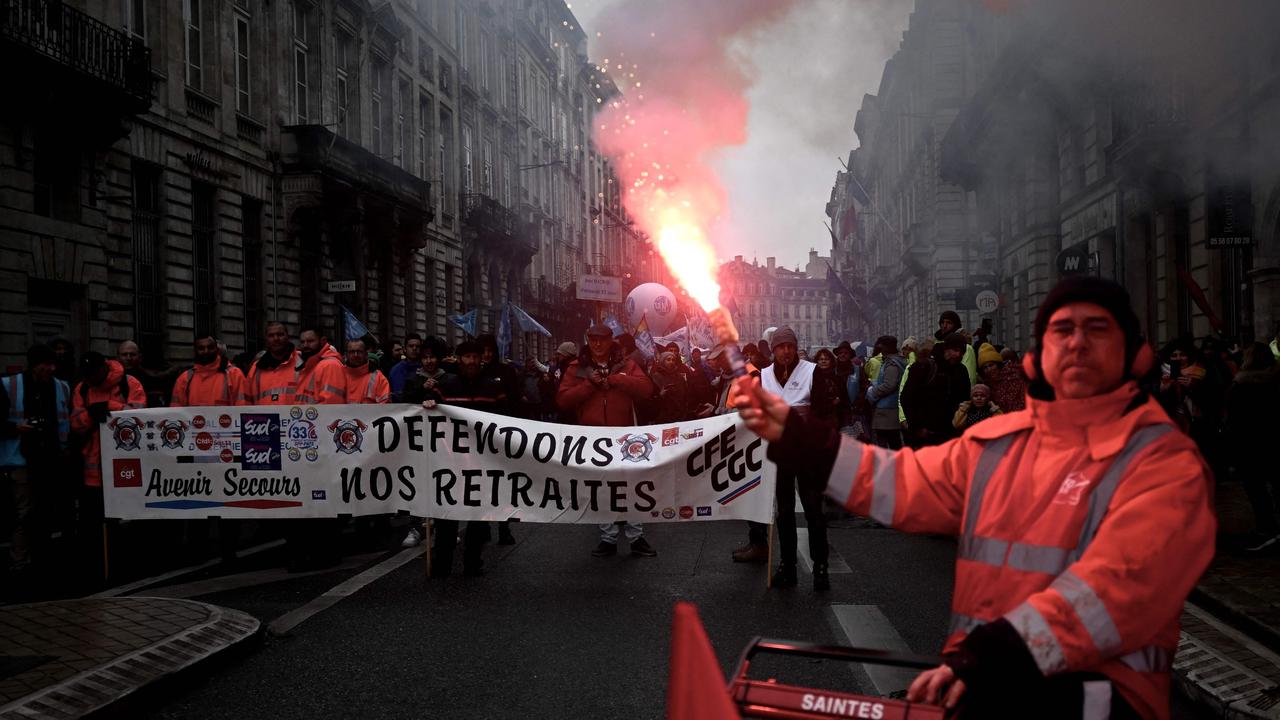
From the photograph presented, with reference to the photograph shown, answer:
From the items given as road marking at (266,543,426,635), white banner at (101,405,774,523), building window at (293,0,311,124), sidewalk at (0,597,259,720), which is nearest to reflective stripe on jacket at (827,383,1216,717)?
sidewalk at (0,597,259,720)

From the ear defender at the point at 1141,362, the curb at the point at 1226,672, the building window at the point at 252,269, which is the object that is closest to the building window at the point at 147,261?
the building window at the point at 252,269

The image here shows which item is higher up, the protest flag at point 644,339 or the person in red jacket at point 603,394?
the protest flag at point 644,339

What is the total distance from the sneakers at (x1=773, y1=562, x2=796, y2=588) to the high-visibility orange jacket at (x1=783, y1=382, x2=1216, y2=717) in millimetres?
5186

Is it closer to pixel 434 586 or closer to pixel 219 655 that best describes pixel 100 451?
pixel 434 586

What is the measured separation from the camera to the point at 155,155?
59.5ft

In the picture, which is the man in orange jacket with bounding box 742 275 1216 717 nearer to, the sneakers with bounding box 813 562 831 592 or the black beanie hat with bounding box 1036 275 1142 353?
the black beanie hat with bounding box 1036 275 1142 353

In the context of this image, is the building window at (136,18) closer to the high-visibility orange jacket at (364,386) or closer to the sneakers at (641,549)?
the high-visibility orange jacket at (364,386)

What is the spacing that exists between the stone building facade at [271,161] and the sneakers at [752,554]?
5939mm

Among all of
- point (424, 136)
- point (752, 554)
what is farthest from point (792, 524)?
point (424, 136)

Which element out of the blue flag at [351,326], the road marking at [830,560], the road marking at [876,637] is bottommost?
the road marking at [830,560]

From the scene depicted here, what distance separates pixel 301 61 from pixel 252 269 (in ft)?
19.1

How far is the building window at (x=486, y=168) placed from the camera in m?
37.8

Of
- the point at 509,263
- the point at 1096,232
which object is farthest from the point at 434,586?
the point at 509,263

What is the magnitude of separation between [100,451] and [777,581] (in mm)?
5664
